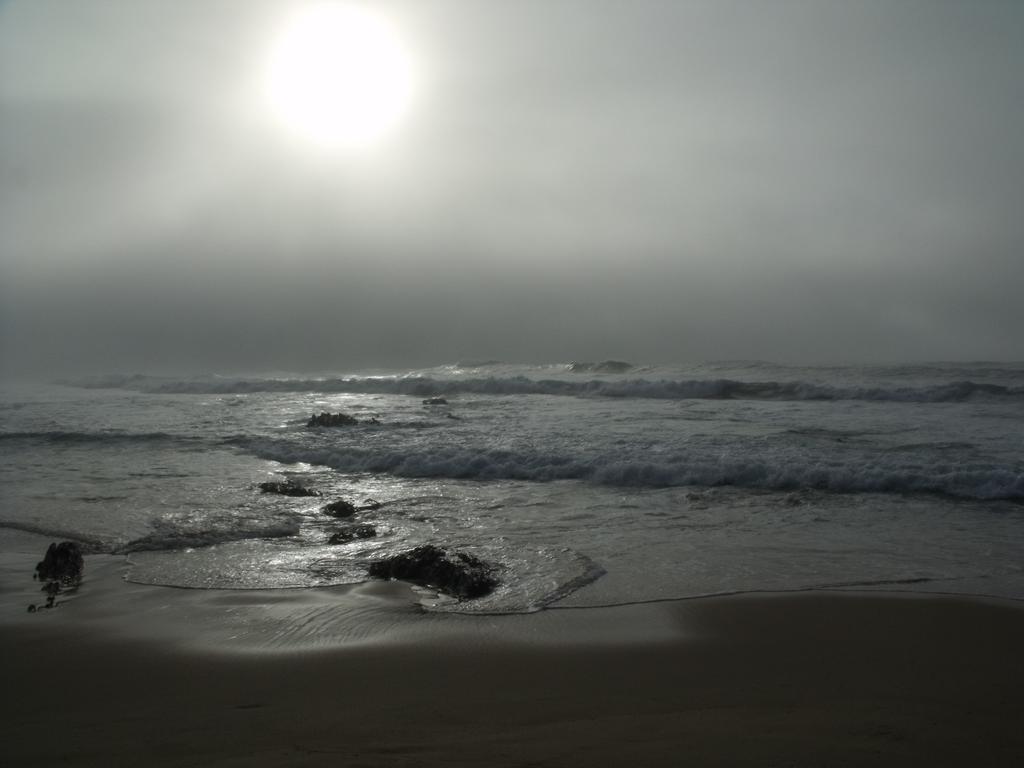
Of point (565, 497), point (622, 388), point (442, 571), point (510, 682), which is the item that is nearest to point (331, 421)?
point (565, 497)

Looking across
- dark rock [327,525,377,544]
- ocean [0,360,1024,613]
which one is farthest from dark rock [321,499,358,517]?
dark rock [327,525,377,544]

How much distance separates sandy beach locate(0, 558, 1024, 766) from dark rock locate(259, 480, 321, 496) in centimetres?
407

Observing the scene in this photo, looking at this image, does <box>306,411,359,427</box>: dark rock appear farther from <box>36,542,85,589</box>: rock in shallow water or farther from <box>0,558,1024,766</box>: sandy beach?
<box>0,558,1024,766</box>: sandy beach

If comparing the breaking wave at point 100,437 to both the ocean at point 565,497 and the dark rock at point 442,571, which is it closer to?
the ocean at point 565,497

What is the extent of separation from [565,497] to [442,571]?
4.13 meters

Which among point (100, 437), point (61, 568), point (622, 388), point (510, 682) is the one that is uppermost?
point (622, 388)

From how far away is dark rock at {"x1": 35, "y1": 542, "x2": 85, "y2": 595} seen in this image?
19.7 feet

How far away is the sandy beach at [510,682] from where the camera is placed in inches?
121

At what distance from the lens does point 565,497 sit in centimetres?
981

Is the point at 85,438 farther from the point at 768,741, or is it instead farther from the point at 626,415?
the point at 768,741

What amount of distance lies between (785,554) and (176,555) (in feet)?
20.5

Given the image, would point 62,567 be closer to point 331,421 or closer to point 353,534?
point 353,534

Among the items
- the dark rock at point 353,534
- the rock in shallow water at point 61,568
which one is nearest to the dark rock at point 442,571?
the dark rock at point 353,534

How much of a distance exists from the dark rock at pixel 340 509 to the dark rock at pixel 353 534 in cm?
73
